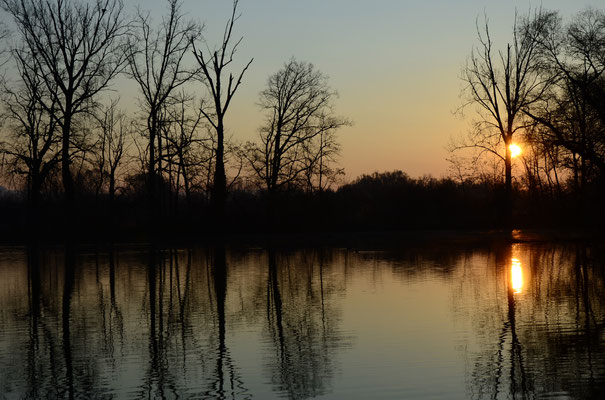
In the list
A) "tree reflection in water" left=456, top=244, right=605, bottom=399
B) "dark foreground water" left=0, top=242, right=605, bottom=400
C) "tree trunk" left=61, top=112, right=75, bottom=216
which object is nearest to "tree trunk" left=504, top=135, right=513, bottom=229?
"dark foreground water" left=0, top=242, right=605, bottom=400

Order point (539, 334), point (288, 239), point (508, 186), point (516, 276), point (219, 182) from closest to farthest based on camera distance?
point (539, 334) < point (516, 276) < point (219, 182) < point (288, 239) < point (508, 186)

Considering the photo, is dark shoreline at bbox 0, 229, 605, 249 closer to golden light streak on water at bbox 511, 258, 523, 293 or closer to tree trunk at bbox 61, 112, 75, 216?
tree trunk at bbox 61, 112, 75, 216

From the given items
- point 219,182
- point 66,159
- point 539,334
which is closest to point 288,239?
point 219,182

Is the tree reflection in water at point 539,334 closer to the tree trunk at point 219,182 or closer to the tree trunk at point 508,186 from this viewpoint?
the tree trunk at point 219,182

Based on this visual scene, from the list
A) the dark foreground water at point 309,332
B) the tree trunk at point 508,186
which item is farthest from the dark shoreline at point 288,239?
the dark foreground water at point 309,332

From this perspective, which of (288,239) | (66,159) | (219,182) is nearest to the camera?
(66,159)

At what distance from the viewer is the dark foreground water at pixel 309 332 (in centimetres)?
1000

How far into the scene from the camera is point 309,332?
14.0m

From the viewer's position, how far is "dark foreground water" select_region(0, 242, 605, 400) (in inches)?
394

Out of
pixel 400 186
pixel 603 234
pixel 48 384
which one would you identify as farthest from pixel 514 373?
pixel 400 186

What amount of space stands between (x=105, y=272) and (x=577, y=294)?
16001mm

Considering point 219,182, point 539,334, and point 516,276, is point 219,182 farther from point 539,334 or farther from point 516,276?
point 539,334

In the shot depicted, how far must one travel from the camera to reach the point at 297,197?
64.0m

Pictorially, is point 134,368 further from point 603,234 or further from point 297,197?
point 297,197
